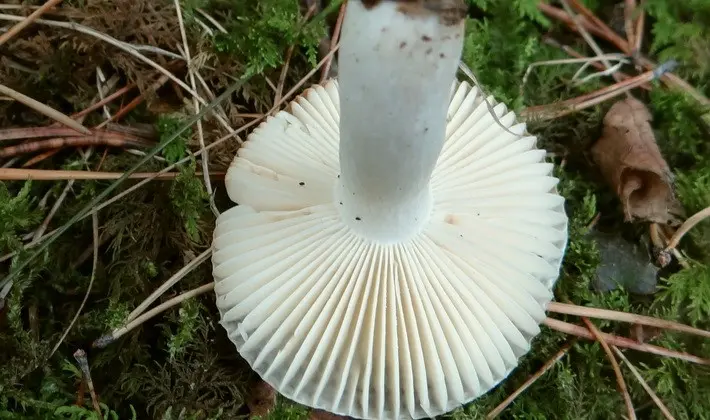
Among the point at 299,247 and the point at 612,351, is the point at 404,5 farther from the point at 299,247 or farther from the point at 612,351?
the point at 612,351

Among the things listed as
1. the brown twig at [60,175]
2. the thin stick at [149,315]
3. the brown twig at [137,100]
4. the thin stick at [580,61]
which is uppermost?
the thin stick at [580,61]

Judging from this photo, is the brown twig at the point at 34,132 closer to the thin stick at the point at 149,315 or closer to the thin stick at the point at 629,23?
the thin stick at the point at 149,315

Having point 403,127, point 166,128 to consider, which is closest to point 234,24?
point 166,128

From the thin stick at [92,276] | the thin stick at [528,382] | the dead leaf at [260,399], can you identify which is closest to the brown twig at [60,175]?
the thin stick at [92,276]


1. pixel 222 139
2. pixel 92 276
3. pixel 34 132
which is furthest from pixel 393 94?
pixel 34 132

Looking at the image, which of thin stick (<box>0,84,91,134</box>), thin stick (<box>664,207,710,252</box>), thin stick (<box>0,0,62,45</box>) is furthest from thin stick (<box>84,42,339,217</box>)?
thin stick (<box>664,207,710,252</box>)

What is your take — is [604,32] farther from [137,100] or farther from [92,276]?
[92,276]
